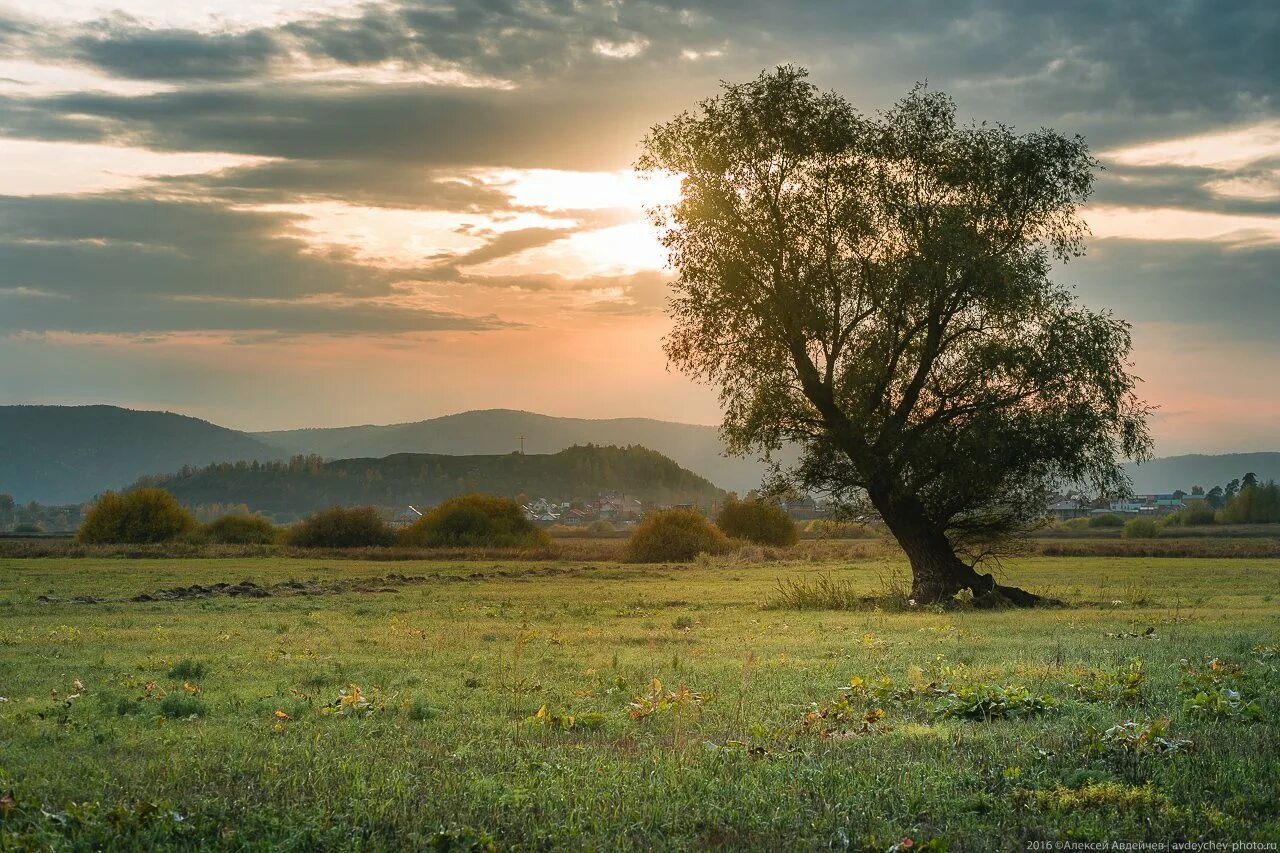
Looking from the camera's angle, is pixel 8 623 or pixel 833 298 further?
pixel 833 298

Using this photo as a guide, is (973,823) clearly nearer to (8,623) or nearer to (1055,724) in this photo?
(1055,724)

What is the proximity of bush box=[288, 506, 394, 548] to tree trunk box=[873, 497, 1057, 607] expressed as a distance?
224ft

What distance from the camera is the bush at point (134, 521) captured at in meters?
99.2

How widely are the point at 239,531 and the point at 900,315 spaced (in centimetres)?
8565

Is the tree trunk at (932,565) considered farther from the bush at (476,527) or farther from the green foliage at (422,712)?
the bush at (476,527)

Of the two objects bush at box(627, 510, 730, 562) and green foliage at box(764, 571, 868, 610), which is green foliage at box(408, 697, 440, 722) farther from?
bush at box(627, 510, 730, 562)

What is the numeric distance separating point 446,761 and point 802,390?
2698cm

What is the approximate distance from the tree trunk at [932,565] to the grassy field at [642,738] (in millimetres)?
10544

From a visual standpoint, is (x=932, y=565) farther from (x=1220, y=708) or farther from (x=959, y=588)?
(x=1220, y=708)

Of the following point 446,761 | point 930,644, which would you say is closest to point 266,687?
point 446,761

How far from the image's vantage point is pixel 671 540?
90562 mm

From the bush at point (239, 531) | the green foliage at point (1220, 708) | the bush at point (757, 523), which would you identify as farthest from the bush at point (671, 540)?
the green foliage at point (1220, 708)

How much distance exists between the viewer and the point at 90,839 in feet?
28.0

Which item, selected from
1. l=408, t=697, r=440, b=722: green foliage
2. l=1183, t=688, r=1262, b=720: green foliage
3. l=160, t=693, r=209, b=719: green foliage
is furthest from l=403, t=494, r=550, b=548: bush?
l=1183, t=688, r=1262, b=720: green foliage
